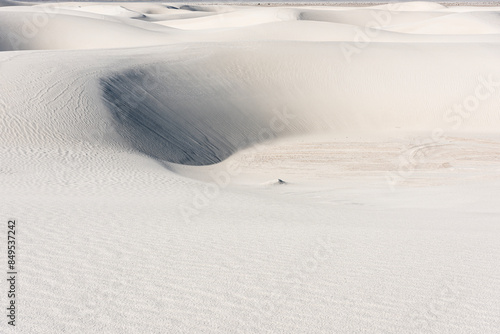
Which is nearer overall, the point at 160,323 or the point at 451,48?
the point at 160,323

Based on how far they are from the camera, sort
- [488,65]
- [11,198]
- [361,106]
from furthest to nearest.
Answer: [488,65]
[361,106]
[11,198]

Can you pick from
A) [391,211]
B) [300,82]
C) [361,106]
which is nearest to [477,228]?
[391,211]

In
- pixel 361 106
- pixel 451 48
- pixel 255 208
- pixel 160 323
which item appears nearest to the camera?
pixel 160 323

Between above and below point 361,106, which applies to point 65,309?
above

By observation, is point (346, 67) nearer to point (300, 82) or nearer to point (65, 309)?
point (300, 82)

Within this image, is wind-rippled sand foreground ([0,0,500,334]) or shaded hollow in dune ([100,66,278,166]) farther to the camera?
shaded hollow in dune ([100,66,278,166])

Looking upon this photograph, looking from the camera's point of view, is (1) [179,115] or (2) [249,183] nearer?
(2) [249,183]

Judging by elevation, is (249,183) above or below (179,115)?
below

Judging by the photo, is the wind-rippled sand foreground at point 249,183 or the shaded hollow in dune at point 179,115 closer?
the wind-rippled sand foreground at point 249,183
